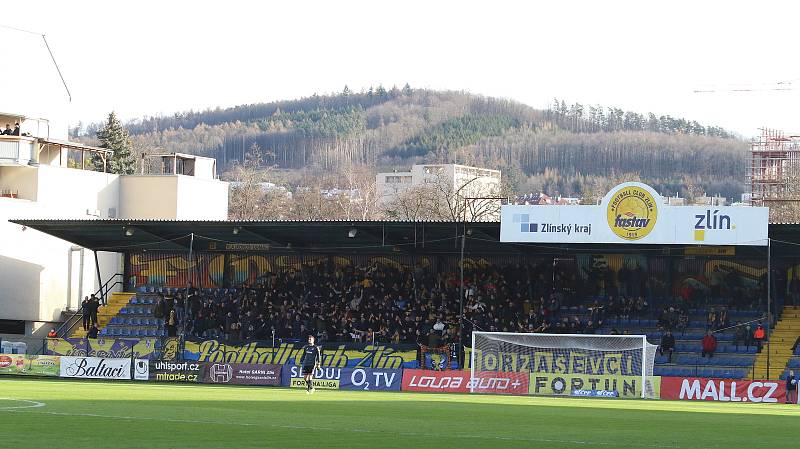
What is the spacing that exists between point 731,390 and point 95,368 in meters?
25.4

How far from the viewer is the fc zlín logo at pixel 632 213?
150ft

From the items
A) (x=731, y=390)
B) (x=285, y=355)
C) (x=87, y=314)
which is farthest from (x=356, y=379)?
(x=87, y=314)

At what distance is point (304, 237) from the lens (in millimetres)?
56000

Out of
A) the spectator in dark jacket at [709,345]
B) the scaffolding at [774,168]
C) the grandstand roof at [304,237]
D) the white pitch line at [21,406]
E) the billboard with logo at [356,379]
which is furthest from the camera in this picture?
the scaffolding at [774,168]

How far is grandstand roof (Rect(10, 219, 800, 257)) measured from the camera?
50219mm

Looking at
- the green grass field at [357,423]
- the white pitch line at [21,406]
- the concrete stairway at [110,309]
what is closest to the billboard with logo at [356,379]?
the green grass field at [357,423]

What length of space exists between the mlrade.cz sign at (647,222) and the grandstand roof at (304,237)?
2058mm

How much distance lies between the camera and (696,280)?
2095 inches

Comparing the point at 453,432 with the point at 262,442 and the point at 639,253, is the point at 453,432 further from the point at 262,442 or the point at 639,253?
the point at 639,253

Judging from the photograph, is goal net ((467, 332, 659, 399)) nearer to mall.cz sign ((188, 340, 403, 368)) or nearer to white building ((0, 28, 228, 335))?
mall.cz sign ((188, 340, 403, 368))

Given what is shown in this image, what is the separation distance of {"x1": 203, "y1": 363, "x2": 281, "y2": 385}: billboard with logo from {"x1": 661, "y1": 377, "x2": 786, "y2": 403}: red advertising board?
615 inches

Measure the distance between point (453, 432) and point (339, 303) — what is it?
34915 millimetres

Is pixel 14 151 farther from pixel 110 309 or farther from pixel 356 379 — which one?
pixel 356 379

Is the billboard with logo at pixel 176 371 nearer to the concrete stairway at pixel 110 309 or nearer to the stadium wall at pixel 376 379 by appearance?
the stadium wall at pixel 376 379
